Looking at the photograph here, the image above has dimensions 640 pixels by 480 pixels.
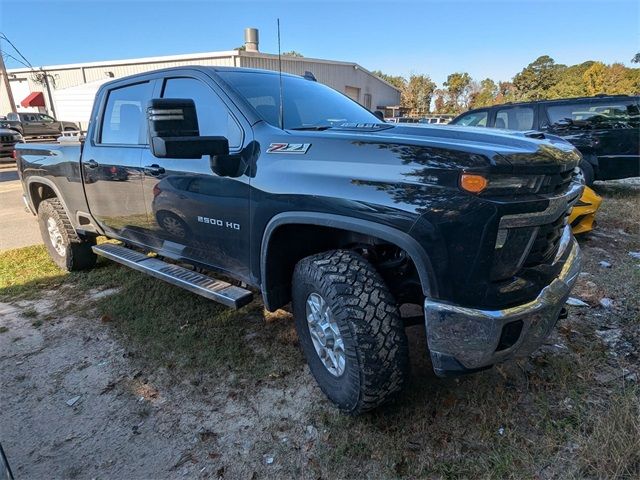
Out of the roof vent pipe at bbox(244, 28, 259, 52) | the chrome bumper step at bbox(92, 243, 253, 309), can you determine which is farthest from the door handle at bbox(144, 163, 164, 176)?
the roof vent pipe at bbox(244, 28, 259, 52)

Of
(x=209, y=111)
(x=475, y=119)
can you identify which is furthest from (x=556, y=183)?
(x=475, y=119)

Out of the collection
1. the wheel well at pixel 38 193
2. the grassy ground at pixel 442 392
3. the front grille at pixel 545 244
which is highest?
the front grille at pixel 545 244

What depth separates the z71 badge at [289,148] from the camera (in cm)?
240

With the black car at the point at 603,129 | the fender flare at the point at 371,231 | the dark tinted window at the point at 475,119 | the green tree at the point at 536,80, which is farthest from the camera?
the green tree at the point at 536,80

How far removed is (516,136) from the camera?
226cm

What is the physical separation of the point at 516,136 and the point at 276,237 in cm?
144

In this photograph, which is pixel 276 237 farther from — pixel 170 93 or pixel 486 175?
pixel 170 93

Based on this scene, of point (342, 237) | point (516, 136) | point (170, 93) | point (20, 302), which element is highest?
point (170, 93)

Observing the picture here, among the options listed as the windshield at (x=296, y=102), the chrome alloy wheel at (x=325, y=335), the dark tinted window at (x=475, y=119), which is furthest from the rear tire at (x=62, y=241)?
the dark tinted window at (x=475, y=119)

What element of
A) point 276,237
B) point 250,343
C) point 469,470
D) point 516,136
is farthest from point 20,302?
point 516,136

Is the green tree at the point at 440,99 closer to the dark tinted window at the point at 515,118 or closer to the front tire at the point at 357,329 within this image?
the dark tinted window at the point at 515,118

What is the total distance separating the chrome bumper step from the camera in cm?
284

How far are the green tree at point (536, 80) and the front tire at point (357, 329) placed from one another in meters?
38.9

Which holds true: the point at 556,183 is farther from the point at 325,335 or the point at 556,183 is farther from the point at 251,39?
the point at 251,39
